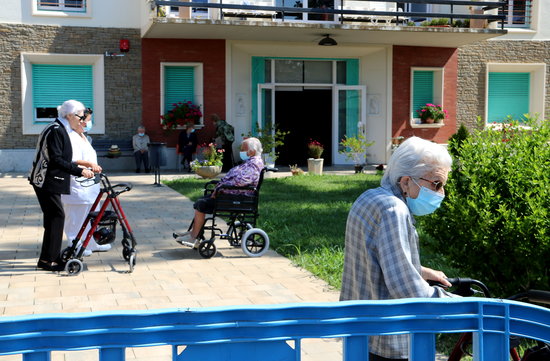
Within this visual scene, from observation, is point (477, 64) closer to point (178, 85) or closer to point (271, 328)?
point (178, 85)

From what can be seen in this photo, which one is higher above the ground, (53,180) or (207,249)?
(53,180)

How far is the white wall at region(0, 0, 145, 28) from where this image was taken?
67.1ft

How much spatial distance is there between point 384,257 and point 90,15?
773 inches

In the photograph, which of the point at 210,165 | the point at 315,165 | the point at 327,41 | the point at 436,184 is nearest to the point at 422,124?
the point at 327,41

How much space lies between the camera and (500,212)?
512 centimetres

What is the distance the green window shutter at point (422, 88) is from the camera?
24.0 metres

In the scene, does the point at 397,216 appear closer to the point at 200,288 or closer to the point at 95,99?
the point at 200,288

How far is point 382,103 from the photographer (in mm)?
23375

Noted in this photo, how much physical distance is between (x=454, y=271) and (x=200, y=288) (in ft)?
8.35

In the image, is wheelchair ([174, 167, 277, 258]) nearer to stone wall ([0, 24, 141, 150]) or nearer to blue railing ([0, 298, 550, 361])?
blue railing ([0, 298, 550, 361])

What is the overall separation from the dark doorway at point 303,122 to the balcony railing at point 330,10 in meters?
2.71

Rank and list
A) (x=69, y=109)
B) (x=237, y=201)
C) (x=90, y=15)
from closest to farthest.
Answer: (x=69, y=109), (x=237, y=201), (x=90, y=15)

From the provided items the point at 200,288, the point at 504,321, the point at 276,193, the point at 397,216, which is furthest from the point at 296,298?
the point at 276,193

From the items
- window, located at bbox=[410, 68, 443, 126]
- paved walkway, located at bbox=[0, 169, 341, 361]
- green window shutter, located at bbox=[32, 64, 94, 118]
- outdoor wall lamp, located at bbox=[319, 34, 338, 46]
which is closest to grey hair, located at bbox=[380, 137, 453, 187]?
paved walkway, located at bbox=[0, 169, 341, 361]
